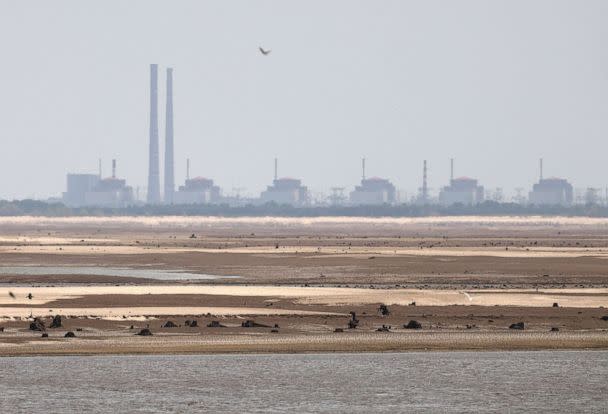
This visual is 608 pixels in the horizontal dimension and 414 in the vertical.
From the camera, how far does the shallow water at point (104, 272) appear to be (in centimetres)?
7525

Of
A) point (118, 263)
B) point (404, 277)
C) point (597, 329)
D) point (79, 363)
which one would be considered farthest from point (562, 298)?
point (118, 263)

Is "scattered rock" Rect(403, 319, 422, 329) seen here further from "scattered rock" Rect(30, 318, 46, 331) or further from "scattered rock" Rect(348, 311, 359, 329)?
"scattered rock" Rect(30, 318, 46, 331)

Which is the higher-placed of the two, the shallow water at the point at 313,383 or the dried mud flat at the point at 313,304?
the dried mud flat at the point at 313,304

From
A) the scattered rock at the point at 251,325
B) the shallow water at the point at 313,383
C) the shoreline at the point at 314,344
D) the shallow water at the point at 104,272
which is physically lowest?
the shallow water at the point at 313,383

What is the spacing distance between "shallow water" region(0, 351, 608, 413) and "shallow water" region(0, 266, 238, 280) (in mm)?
33492

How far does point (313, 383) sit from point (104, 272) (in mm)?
42958

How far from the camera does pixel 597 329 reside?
4784cm

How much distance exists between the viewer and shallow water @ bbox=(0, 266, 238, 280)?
7525 centimetres

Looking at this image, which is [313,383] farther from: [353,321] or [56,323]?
[56,323]

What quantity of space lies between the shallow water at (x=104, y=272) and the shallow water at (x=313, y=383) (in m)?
33.5

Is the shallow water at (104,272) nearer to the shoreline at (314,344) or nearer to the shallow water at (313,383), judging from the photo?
the shoreline at (314,344)

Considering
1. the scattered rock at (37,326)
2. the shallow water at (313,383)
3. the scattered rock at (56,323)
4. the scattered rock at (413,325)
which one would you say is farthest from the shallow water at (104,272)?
the shallow water at (313,383)

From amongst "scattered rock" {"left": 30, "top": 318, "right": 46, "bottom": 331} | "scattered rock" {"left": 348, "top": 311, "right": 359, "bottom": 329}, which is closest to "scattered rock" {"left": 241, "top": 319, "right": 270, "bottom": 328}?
"scattered rock" {"left": 348, "top": 311, "right": 359, "bottom": 329}

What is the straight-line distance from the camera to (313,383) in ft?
124
